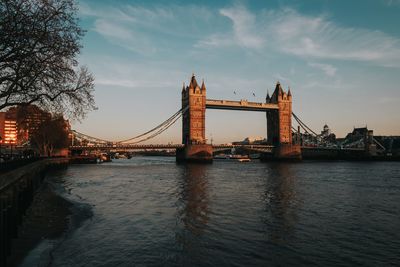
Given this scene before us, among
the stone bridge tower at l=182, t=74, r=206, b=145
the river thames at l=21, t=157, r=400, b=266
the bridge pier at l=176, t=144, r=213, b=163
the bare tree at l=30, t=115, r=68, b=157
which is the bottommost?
the river thames at l=21, t=157, r=400, b=266

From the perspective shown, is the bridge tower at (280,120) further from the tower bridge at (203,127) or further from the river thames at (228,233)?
the river thames at (228,233)

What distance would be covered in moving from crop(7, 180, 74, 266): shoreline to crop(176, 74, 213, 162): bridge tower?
65.3 meters

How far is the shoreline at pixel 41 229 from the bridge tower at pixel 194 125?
214 ft

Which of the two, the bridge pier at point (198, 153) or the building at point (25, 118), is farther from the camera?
the bridge pier at point (198, 153)

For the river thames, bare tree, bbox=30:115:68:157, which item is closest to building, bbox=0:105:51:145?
bare tree, bbox=30:115:68:157

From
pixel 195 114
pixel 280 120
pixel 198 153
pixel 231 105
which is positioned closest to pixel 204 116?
pixel 195 114

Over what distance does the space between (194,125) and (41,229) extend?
7873 cm

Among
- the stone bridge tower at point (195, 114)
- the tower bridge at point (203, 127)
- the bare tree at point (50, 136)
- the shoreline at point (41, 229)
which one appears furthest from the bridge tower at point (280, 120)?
the shoreline at point (41, 229)

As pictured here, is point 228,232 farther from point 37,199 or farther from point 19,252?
point 37,199

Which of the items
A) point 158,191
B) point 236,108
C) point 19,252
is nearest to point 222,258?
point 19,252

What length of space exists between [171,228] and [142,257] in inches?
149

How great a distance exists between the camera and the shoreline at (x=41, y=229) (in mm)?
10188

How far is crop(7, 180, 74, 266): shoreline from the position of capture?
10188 mm

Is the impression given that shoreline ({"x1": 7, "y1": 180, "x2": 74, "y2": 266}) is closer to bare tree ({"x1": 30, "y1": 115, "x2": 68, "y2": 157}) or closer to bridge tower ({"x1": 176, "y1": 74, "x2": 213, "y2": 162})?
bare tree ({"x1": 30, "y1": 115, "x2": 68, "y2": 157})
